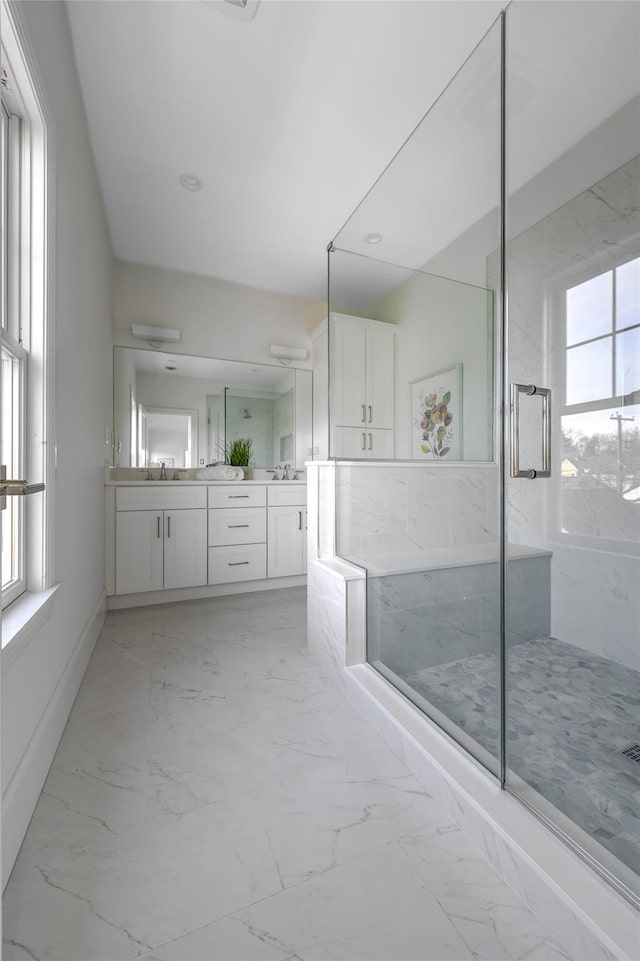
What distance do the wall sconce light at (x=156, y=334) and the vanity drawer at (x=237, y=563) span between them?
68.1 inches

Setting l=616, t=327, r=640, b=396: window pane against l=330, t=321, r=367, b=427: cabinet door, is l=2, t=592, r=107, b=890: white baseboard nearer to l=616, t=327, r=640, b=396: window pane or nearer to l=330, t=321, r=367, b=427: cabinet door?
l=330, t=321, r=367, b=427: cabinet door

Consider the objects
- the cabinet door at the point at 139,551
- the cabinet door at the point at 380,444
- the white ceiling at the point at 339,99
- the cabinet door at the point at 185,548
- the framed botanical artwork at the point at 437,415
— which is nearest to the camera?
the white ceiling at the point at 339,99

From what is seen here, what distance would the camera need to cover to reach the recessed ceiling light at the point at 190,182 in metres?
2.30

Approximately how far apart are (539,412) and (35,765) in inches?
70.7

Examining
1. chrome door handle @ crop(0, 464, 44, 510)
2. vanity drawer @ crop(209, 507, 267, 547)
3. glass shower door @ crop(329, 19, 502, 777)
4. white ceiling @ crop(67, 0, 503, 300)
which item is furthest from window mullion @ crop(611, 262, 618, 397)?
vanity drawer @ crop(209, 507, 267, 547)

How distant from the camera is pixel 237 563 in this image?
126 inches

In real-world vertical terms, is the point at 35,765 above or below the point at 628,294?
below

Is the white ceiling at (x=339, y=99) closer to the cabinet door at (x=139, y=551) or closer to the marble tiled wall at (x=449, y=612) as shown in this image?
the marble tiled wall at (x=449, y=612)

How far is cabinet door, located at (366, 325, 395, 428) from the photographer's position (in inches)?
69.3

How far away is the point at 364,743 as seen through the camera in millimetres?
1400

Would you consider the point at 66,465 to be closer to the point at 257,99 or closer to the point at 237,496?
the point at 237,496

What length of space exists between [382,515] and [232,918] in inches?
52.0

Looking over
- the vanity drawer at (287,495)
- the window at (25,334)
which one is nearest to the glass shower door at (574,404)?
the window at (25,334)

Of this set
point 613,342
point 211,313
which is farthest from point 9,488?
point 211,313
